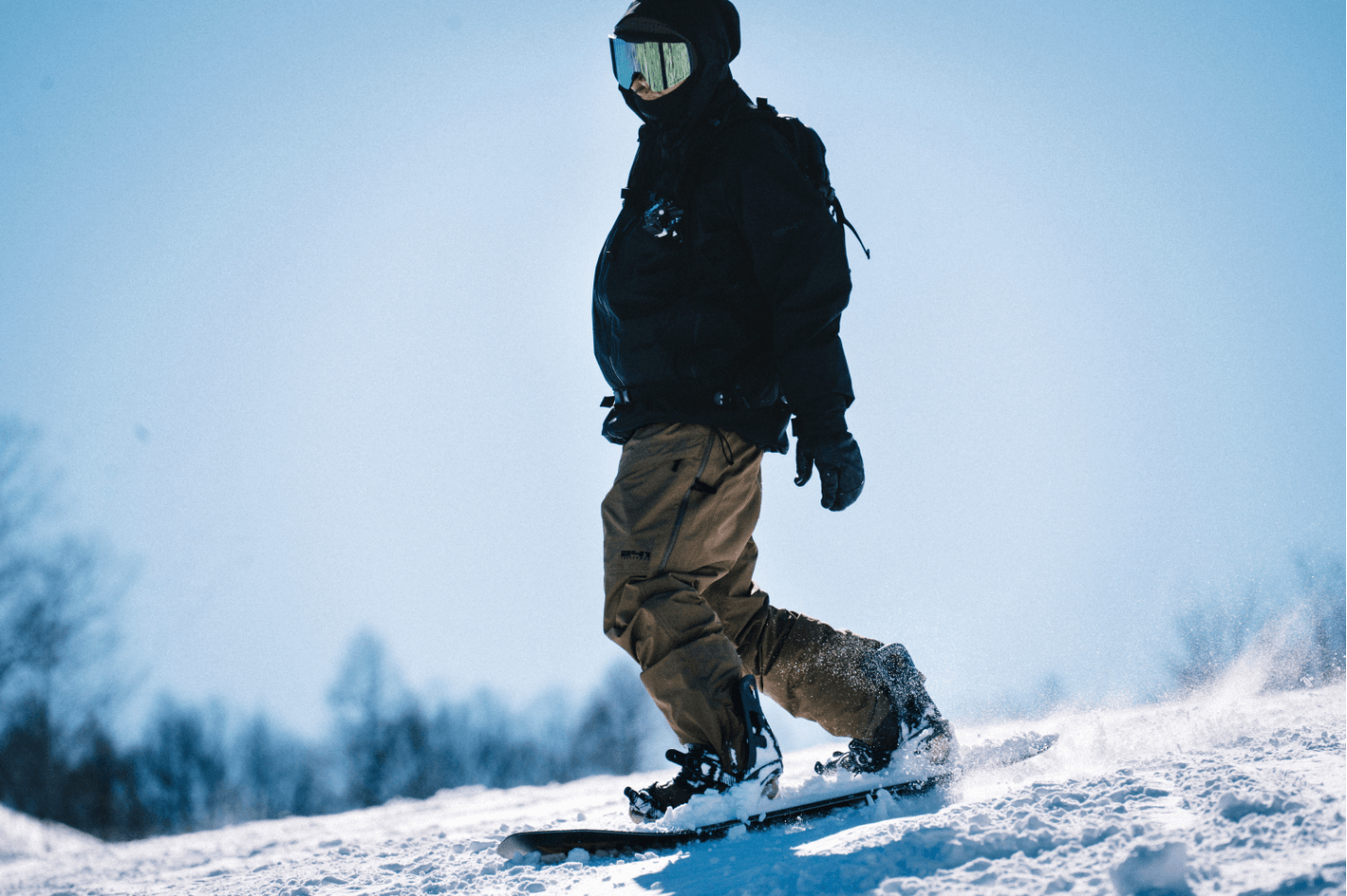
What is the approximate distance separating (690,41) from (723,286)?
2.49 feet

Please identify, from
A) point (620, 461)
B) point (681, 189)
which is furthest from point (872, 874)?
point (681, 189)

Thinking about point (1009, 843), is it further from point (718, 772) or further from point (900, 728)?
point (900, 728)

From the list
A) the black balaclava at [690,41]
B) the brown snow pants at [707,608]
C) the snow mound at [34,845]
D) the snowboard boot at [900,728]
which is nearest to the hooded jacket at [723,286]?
the black balaclava at [690,41]

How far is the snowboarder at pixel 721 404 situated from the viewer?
219cm

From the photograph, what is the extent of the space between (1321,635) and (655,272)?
2.30 meters

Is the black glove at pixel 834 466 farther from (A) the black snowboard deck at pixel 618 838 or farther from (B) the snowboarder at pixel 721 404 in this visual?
(A) the black snowboard deck at pixel 618 838

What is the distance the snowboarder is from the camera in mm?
2188

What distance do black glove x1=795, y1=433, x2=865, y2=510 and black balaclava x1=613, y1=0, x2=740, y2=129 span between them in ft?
3.39

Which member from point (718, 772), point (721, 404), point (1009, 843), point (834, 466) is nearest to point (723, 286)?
point (721, 404)

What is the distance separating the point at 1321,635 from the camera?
103 inches

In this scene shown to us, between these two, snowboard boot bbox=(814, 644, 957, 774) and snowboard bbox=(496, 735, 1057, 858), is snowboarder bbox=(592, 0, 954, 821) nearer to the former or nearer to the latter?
snowboard boot bbox=(814, 644, 957, 774)

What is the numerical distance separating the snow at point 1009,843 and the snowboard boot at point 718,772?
0.13 metres

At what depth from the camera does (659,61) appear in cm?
254

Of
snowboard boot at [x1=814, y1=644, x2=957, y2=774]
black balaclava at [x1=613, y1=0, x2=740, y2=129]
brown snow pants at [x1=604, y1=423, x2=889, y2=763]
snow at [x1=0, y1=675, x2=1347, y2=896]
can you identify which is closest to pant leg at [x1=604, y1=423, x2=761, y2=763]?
brown snow pants at [x1=604, y1=423, x2=889, y2=763]
